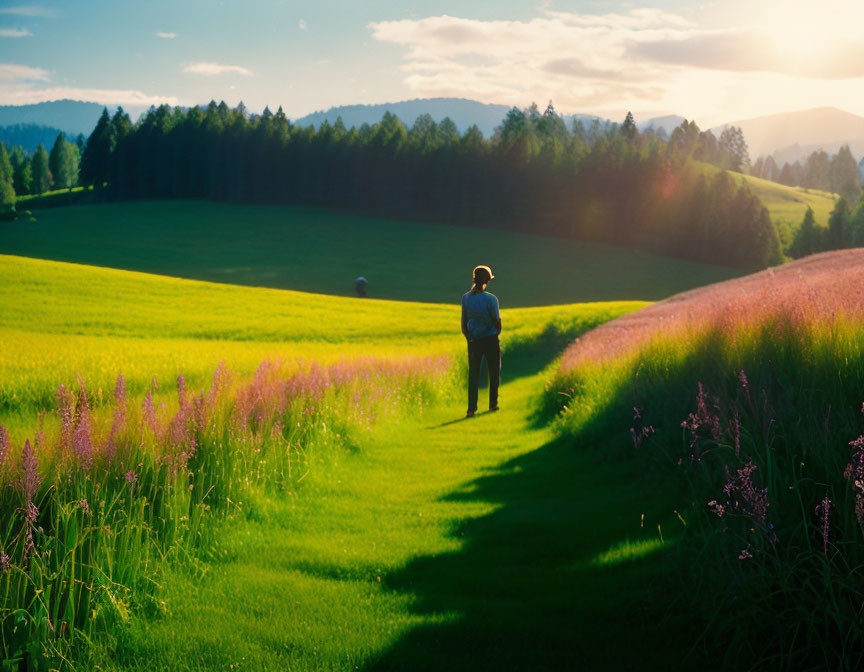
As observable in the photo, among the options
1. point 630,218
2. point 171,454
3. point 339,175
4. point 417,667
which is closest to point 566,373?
point 171,454

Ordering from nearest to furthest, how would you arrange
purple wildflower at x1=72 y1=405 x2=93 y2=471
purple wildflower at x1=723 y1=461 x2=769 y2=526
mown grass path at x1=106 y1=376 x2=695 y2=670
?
purple wildflower at x1=723 y1=461 x2=769 y2=526 → mown grass path at x1=106 y1=376 x2=695 y2=670 → purple wildflower at x1=72 y1=405 x2=93 y2=471

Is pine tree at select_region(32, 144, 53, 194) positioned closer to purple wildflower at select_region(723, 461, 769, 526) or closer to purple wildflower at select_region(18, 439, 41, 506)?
purple wildflower at select_region(18, 439, 41, 506)

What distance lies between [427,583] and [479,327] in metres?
9.24

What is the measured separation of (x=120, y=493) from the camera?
5.70 metres

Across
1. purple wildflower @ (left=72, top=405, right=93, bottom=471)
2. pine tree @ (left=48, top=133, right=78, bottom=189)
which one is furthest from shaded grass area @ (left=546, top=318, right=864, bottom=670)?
pine tree @ (left=48, top=133, right=78, bottom=189)

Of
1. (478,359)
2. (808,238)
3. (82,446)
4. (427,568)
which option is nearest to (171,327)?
(478,359)

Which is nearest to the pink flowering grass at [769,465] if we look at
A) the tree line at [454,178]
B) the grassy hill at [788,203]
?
the tree line at [454,178]

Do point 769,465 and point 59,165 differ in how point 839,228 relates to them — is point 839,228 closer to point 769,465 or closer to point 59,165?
point 769,465

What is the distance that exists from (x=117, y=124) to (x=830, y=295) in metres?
128

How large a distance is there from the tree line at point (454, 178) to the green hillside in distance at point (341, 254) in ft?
14.4

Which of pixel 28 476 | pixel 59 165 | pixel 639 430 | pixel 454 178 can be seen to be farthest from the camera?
pixel 59 165

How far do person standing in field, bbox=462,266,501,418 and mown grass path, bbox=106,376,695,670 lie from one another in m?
5.46

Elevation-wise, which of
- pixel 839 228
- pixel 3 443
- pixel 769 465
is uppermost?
pixel 839 228

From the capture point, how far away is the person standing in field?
1393 cm
